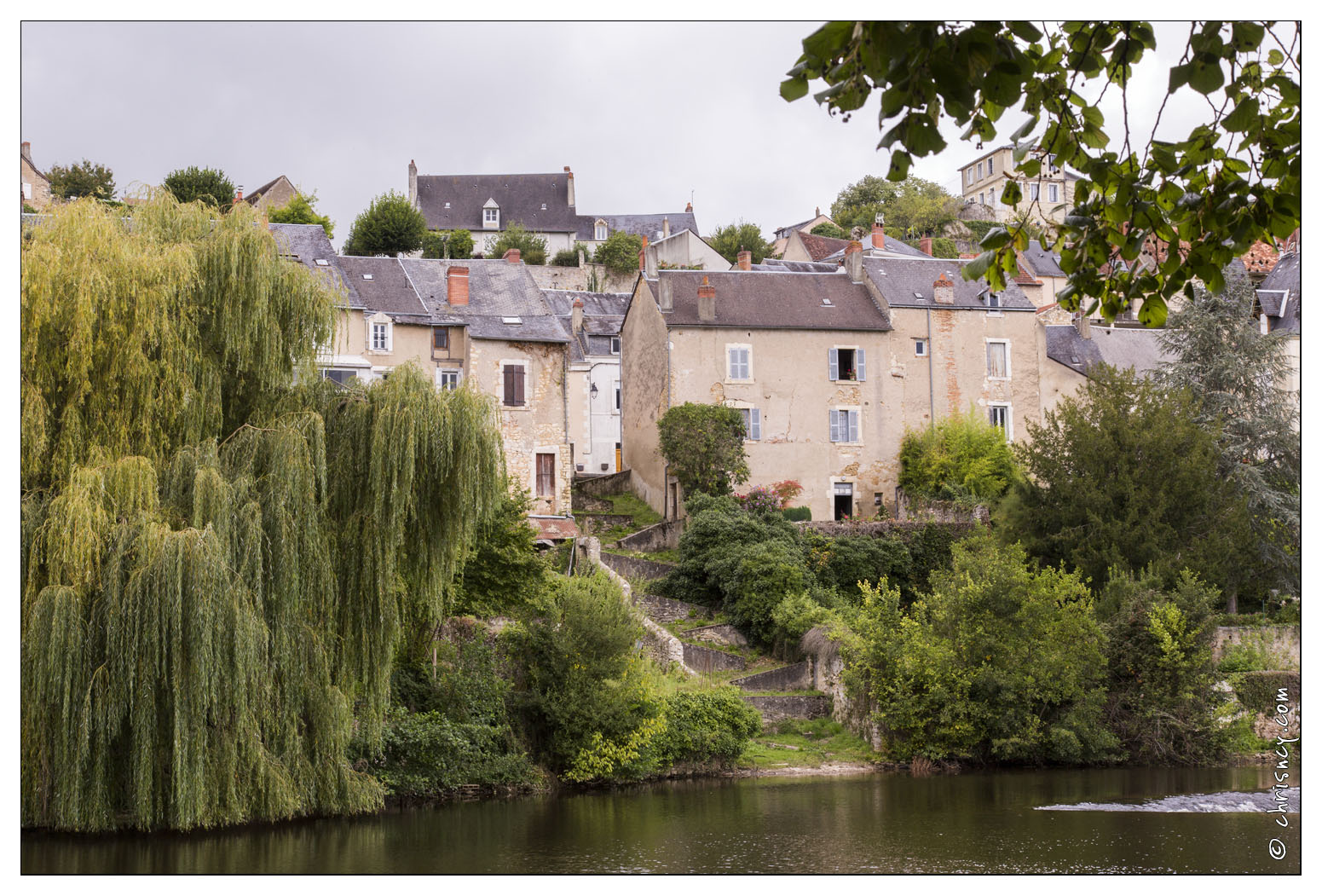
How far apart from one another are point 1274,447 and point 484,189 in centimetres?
4442

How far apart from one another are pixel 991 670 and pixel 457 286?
1592cm

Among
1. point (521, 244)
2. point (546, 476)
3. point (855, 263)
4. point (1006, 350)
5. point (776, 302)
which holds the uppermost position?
point (521, 244)

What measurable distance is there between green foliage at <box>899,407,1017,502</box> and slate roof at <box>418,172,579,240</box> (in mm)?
34370

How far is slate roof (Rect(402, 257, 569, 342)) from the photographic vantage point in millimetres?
30844

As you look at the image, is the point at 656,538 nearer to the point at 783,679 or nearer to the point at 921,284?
the point at 783,679

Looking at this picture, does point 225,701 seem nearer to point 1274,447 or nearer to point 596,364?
point 1274,447

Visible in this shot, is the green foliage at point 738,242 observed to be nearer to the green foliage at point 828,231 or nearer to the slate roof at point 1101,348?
the green foliage at point 828,231

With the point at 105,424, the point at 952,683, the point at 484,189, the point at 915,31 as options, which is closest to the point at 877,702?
the point at 952,683

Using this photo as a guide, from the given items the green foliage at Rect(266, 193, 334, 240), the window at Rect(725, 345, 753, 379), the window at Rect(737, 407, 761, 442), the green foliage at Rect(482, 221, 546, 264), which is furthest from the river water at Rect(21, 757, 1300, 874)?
the green foliage at Rect(482, 221, 546, 264)

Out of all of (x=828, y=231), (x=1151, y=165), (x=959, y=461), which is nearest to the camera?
(x=1151, y=165)

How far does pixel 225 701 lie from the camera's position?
1295 cm

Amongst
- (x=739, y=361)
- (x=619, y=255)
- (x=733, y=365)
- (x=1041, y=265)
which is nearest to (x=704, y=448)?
(x=733, y=365)

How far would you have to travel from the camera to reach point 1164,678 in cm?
2311

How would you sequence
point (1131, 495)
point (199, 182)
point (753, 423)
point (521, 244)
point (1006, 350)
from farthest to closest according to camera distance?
point (521, 244) < point (199, 182) < point (1006, 350) < point (753, 423) < point (1131, 495)
